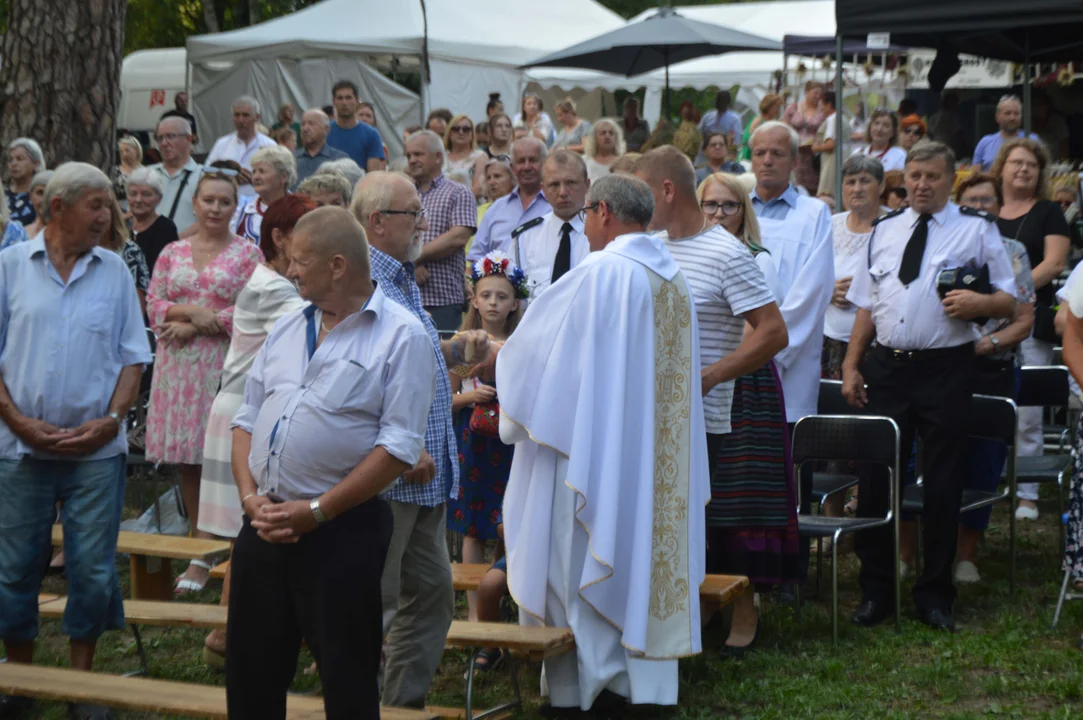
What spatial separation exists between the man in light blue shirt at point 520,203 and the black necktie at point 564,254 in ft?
3.50

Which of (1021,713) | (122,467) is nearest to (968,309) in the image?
(1021,713)

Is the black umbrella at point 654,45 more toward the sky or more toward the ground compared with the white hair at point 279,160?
more toward the sky

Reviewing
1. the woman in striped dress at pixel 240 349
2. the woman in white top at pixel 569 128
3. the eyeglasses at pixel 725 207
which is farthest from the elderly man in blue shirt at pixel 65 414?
the woman in white top at pixel 569 128

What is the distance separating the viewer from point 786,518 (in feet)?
20.0

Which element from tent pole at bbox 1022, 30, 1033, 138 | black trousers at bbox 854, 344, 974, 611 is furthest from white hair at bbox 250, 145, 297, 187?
tent pole at bbox 1022, 30, 1033, 138

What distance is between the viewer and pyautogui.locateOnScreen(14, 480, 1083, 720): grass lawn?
17.6 ft

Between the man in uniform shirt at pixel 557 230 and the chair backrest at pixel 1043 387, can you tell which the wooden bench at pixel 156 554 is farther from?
the chair backrest at pixel 1043 387

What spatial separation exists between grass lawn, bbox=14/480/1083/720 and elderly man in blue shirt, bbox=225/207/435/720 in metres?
1.69

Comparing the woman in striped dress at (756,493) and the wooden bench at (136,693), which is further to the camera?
the woman in striped dress at (756,493)

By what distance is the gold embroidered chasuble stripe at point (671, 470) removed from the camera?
198 inches

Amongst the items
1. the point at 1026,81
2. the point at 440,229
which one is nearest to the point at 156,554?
the point at 440,229

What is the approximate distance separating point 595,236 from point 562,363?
50 cm

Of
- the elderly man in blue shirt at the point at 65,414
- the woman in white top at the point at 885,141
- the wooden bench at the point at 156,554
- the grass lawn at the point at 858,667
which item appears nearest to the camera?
the elderly man in blue shirt at the point at 65,414

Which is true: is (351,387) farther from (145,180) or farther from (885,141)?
(885,141)
